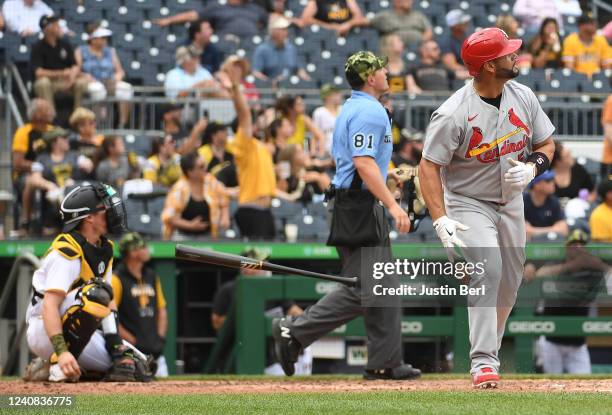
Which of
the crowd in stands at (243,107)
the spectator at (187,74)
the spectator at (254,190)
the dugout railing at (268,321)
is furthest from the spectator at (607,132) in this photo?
the spectator at (187,74)

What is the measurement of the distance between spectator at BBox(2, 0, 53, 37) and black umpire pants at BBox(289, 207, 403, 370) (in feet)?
28.0

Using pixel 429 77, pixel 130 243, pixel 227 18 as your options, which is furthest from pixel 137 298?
pixel 227 18

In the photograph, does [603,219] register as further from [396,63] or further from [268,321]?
[396,63]

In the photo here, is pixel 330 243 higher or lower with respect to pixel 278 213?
lower

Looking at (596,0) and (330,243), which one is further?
(596,0)

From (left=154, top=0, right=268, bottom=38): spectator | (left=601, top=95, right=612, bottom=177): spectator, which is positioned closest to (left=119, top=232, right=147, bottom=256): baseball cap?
(left=601, top=95, right=612, bottom=177): spectator

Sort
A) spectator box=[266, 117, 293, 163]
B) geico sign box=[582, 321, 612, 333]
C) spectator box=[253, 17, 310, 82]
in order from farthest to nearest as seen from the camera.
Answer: spectator box=[253, 17, 310, 82]
spectator box=[266, 117, 293, 163]
geico sign box=[582, 321, 612, 333]

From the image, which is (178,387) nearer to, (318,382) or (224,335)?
(318,382)

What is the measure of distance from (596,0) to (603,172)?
4914 mm

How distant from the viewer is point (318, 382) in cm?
830

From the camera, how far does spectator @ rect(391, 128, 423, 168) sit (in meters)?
13.6

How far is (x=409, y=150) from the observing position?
13844 millimetres

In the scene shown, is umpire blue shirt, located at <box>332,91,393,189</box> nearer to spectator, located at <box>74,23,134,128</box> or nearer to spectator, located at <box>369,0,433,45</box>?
spectator, located at <box>74,23,134,128</box>

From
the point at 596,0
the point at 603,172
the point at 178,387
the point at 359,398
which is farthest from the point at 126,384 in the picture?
the point at 596,0
